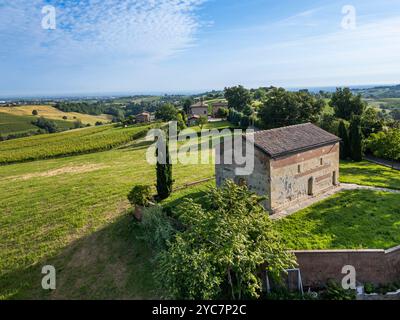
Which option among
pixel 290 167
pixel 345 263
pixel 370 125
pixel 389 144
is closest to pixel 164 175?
pixel 290 167

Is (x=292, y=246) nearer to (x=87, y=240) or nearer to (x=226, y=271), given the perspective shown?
(x=226, y=271)

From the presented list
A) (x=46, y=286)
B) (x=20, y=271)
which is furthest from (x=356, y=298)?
(x=20, y=271)

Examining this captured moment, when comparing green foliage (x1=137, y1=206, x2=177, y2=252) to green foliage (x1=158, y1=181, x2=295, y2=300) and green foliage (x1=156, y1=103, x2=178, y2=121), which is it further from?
green foliage (x1=156, y1=103, x2=178, y2=121)

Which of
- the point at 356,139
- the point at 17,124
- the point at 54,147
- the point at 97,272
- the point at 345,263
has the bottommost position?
the point at 97,272

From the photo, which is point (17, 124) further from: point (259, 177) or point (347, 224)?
point (347, 224)

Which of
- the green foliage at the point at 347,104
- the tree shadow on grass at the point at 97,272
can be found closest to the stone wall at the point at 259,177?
the tree shadow on grass at the point at 97,272

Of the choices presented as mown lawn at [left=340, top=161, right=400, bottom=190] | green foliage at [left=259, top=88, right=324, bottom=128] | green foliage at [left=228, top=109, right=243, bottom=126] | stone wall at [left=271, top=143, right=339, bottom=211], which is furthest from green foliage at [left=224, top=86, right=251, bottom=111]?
stone wall at [left=271, top=143, right=339, bottom=211]
